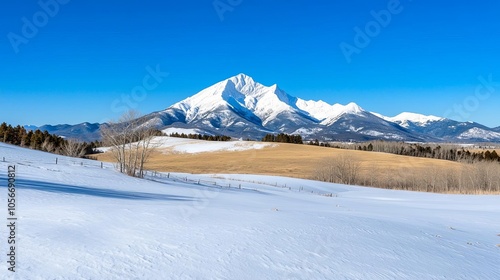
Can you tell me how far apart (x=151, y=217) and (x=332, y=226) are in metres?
5.04

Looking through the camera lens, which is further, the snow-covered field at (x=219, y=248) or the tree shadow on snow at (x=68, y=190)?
the tree shadow on snow at (x=68, y=190)

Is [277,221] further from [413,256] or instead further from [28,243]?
[28,243]

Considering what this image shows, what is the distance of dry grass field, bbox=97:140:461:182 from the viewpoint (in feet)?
239

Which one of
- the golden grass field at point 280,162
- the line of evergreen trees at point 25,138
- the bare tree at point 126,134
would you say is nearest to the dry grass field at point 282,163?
the golden grass field at point 280,162

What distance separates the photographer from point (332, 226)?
34.3ft

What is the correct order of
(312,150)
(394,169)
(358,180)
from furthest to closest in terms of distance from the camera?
Result: (312,150)
(394,169)
(358,180)

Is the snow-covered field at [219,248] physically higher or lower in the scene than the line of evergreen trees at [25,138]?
lower

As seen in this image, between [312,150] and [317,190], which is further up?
[312,150]

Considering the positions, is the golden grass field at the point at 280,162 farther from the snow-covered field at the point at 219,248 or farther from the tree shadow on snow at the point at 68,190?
the snow-covered field at the point at 219,248

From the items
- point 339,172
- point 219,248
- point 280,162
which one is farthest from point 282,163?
point 219,248

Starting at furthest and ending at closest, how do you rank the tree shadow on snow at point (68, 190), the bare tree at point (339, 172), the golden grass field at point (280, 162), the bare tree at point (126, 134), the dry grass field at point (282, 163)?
the golden grass field at point (280, 162)
the dry grass field at point (282, 163)
the bare tree at point (339, 172)
the bare tree at point (126, 134)
the tree shadow on snow at point (68, 190)

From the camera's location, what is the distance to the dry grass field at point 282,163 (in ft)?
239

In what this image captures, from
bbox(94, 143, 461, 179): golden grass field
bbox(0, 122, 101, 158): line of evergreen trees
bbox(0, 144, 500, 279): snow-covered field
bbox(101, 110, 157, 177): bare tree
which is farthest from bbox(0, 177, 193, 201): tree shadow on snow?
bbox(0, 122, 101, 158): line of evergreen trees

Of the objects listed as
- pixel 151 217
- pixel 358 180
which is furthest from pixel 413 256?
pixel 358 180
